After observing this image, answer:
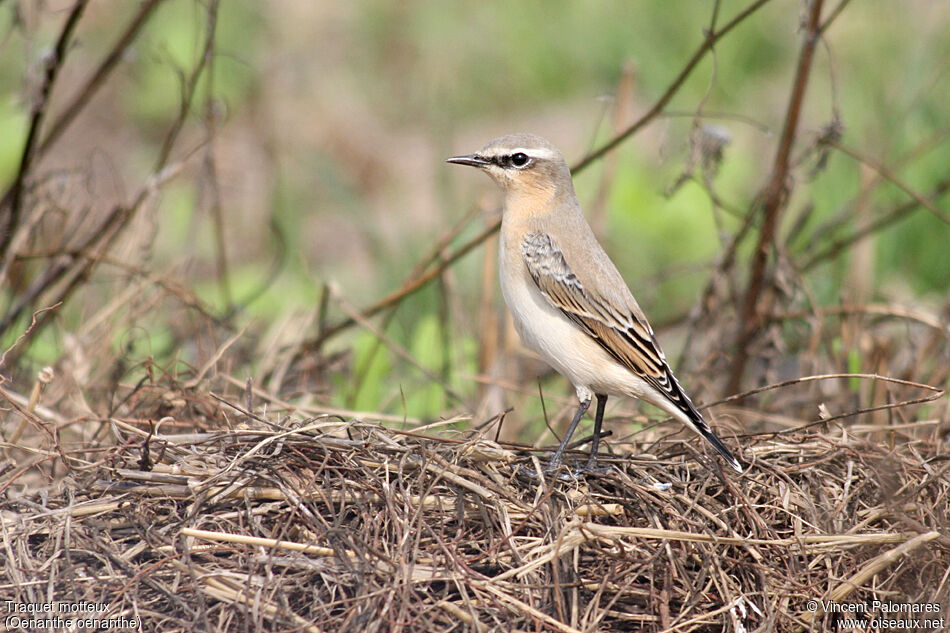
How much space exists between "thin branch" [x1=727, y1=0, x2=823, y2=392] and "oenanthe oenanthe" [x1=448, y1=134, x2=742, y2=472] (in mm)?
1337

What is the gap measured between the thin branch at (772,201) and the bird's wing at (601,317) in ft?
4.75

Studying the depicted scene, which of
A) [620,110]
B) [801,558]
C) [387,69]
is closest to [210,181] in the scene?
[620,110]

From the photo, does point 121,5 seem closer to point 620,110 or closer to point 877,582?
point 620,110

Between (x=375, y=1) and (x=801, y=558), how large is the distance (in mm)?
11575

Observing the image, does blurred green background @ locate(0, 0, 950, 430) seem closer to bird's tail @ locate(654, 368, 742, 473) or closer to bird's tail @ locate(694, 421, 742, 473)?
bird's tail @ locate(654, 368, 742, 473)

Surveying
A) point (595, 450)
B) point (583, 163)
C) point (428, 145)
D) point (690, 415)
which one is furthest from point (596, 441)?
point (428, 145)

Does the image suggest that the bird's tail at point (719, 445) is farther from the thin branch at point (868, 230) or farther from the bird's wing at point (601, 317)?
the thin branch at point (868, 230)

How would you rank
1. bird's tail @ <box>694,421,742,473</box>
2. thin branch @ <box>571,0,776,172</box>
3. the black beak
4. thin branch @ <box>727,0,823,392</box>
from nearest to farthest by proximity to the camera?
1. bird's tail @ <box>694,421,742,473</box>
2. thin branch @ <box>571,0,776,172</box>
3. the black beak
4. thin branch @ <box>727,0,823,392</box>

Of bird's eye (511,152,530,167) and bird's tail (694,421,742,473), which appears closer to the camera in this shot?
bird's tail (694,421,742,473)

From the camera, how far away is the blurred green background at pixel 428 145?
629 cm

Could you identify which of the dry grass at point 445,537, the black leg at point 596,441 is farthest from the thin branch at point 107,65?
the black leg at point 596,441

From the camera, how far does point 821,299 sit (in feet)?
22.1

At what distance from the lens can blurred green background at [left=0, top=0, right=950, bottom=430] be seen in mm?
6293

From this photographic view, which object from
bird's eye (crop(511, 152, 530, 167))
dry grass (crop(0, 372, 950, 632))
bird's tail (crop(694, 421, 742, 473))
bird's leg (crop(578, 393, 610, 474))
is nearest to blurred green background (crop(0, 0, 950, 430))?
bird's eye (crop(511, 152, 530, 167))
